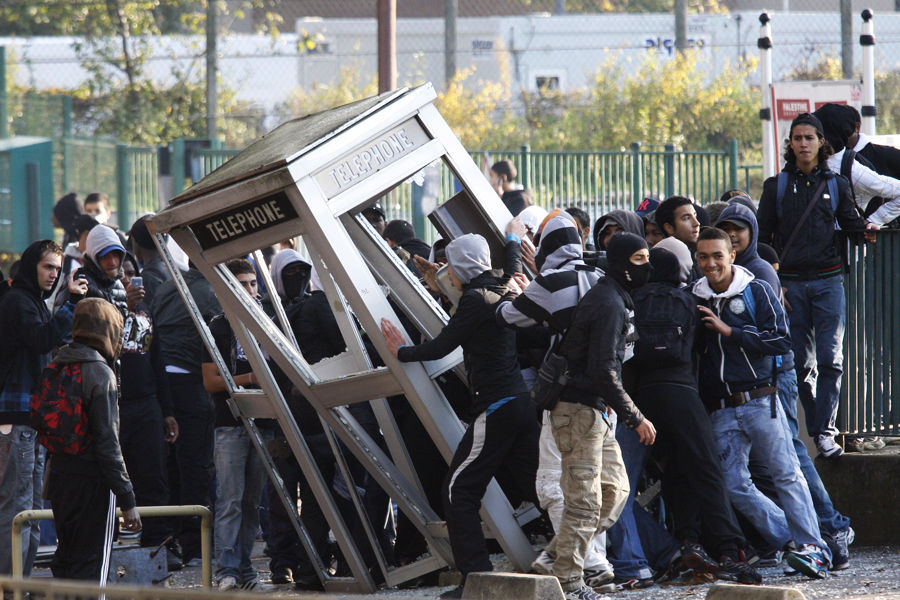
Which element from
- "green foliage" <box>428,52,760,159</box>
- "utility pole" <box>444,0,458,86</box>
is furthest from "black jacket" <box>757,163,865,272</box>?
"utility pole" <box>444,0,458,86</box>

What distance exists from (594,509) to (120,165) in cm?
1052

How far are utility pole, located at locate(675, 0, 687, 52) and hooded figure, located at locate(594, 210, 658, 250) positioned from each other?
1304cm

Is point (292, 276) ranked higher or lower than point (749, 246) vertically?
lower

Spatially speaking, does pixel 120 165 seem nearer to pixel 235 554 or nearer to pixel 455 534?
pixel 235 554

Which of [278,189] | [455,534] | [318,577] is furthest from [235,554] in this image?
[278,189]

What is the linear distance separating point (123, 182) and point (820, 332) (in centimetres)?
970

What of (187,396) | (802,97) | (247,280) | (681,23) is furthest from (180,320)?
(681,23)

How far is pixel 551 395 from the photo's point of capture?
6.10 meters

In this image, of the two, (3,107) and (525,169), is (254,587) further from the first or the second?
(3,107)

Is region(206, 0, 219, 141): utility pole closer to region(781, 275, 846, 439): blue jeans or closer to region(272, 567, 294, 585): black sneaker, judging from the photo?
region(272, 567, 294, 585): black sneaker

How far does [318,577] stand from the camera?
287 inches

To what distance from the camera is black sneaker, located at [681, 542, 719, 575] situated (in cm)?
652

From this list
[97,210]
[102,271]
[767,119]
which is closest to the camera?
[102,271]

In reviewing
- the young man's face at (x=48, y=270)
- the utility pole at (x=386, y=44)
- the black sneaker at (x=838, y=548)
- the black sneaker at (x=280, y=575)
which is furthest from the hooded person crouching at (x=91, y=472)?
the utility pole at (x=386, y=44)
